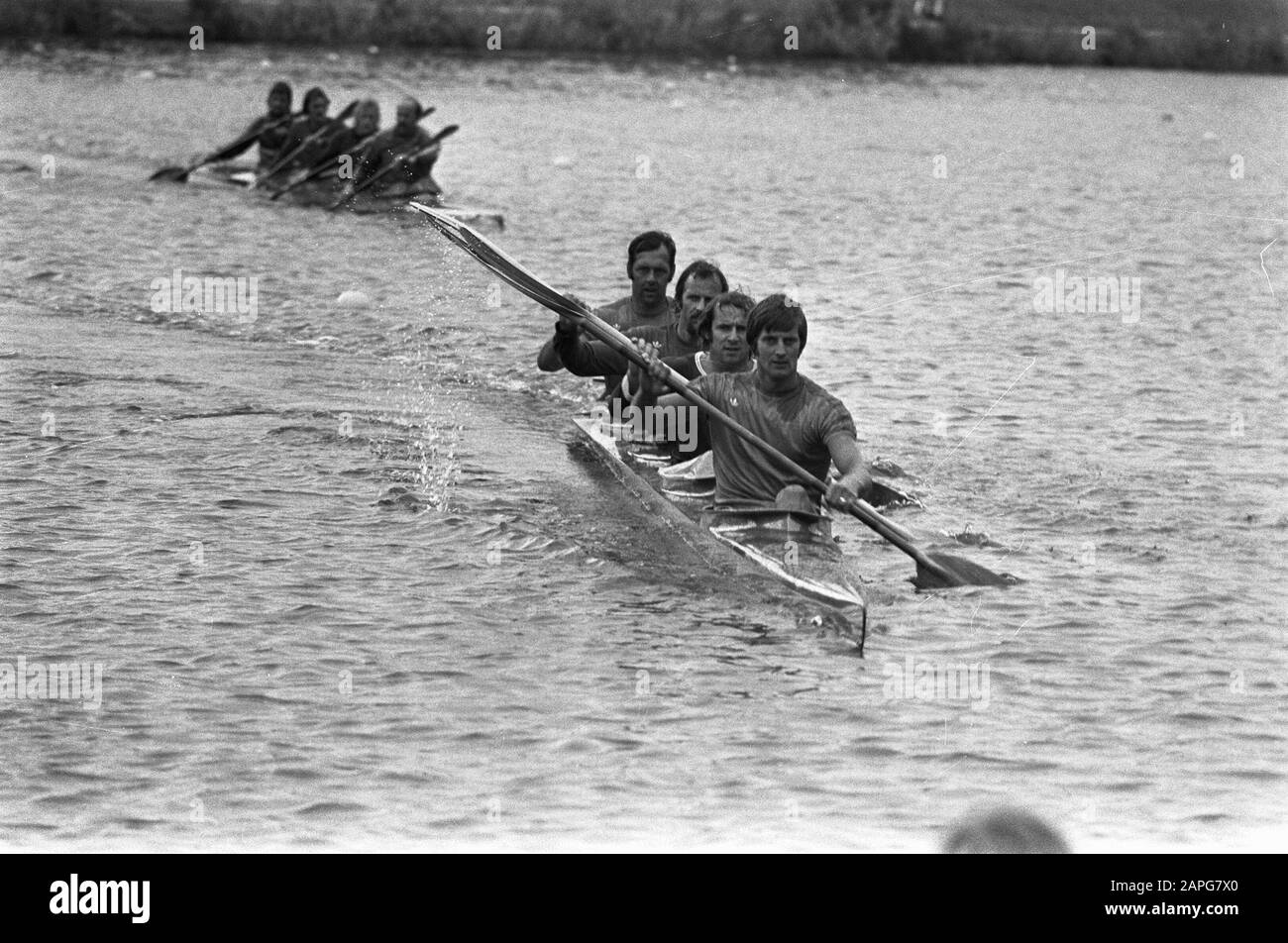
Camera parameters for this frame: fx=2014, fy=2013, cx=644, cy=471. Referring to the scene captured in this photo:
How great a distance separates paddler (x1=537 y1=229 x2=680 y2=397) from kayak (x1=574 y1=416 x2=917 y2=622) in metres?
0.99

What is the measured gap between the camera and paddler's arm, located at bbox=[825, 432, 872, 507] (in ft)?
35.8

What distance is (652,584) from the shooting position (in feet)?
37.9

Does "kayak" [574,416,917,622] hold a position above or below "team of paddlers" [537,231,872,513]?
below

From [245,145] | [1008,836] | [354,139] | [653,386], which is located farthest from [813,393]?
[245,145]

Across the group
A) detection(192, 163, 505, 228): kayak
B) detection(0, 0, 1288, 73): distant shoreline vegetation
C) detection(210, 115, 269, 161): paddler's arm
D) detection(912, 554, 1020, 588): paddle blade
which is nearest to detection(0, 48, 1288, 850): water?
detection(912, 554, 1020, 588): paddle blade

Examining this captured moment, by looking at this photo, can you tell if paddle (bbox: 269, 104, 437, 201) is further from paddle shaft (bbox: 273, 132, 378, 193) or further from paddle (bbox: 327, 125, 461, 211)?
paddle (bbox: 327, 125, 461, 211)

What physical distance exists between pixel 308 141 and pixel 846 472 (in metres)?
18.5

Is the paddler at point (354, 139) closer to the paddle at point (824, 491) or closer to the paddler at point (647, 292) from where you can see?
the paddler at point (647, 292)

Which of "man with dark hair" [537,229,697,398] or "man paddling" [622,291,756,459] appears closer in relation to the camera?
"man paddling" [622,291,756,459]

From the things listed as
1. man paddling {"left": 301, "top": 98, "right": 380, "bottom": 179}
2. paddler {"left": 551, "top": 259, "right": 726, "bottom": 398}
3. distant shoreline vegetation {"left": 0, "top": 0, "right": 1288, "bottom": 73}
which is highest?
distant shoreline vegetation {"left": 0, "top": 0, "right": 1288, "bottom": 73}

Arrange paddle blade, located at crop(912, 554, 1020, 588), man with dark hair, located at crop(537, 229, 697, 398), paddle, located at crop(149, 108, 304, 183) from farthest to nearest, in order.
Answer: paddle, located at crop(149, 108, 304, 183), man with dark hair, located at crop(537, 229, 697, 398), paddle blade, located at crop(912, 554, 1020, 588)

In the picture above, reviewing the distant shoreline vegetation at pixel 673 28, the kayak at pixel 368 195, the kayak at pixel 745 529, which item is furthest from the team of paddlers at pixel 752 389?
the distant shoreline vegetation at pixel 673 28

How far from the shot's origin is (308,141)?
2817cm

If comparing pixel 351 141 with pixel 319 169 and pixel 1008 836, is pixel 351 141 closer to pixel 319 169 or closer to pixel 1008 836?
pixel 319 169
